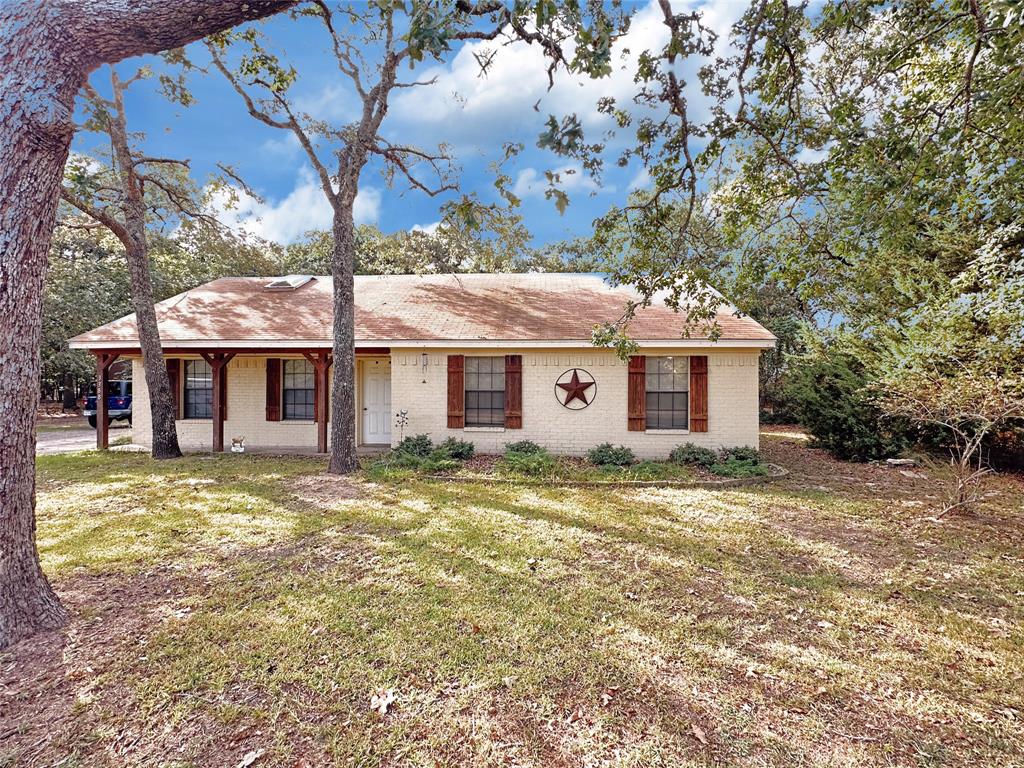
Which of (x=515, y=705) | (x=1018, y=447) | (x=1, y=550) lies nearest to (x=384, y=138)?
(x=1, y=550)

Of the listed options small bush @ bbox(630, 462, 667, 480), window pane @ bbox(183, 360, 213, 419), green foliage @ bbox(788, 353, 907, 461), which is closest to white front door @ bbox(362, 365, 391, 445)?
window pane @ bbox(183, 360, 213, 419)

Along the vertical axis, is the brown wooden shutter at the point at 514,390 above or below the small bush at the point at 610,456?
above

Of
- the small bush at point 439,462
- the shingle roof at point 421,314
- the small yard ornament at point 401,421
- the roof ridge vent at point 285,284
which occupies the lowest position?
the small bush at point 439,462

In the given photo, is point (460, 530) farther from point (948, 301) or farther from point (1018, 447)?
point (1018, 447)

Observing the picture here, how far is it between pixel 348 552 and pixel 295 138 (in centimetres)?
801

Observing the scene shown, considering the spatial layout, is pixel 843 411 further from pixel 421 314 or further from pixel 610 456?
pixel 421 314

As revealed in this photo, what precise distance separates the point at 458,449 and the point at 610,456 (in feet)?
10.7

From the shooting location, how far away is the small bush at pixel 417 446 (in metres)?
9.78

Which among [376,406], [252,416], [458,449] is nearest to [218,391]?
[252,416]

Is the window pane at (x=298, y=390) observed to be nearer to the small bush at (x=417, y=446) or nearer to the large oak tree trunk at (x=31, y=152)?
the small bush at (x=417, y=446)

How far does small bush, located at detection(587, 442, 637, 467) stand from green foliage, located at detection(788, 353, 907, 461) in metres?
5.16

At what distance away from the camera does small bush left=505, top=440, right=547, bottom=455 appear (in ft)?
32.3

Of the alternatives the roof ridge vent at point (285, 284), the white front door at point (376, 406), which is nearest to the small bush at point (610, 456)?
the white front door at point (376, 406)

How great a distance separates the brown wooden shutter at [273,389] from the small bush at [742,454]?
34.9 feet
